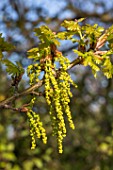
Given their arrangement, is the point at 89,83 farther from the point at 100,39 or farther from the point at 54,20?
the point at 100,39

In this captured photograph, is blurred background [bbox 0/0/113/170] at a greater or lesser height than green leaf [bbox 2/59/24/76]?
greater

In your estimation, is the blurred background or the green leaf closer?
the green leaf

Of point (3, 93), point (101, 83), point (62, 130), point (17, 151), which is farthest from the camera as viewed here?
point (101, 83)

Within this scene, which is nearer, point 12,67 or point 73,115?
point 12,67

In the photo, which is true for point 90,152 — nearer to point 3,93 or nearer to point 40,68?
point 3,93

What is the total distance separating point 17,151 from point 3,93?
896 millimetres

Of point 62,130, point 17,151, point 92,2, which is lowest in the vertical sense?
point 62,130

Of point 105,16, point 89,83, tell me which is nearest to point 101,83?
point 89,83

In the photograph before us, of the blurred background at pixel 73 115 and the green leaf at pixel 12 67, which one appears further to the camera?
the blurred background at pixel 73 115

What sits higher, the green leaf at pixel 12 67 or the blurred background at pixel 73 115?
the blurred background at pixel 73 115

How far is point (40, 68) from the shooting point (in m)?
1.88

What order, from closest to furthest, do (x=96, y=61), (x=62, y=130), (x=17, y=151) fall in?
(x=62, y=130) → (x=96, y=61) → (x=17, y=151)

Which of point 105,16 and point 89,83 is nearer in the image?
point 105,16

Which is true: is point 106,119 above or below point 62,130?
above
